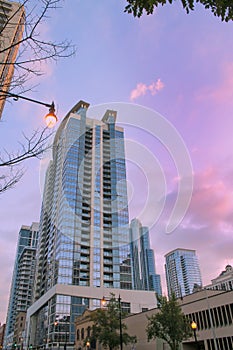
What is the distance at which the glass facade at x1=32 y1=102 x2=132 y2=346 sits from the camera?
85.4 m

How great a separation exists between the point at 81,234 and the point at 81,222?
155 inches

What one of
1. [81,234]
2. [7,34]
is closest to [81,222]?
[81,234]

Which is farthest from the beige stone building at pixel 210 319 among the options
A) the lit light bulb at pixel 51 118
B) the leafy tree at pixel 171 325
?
the lit light bulb at pixel 51 118

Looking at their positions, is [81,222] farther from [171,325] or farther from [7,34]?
[7,34]

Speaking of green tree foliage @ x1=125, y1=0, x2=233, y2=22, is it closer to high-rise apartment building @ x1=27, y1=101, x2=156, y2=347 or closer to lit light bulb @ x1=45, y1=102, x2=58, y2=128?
lit light bulb @ x1=45, y1=102, x2=58, y2=128

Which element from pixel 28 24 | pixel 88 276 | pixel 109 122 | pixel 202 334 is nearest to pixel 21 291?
pixel 88 276

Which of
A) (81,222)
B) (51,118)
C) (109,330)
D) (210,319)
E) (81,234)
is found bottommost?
(109,330)

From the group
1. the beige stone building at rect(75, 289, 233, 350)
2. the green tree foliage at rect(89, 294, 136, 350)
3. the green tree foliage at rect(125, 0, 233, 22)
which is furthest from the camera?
the green tree foliage at rect(89, 294, 136, 350)

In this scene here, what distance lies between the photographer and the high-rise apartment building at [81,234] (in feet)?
274

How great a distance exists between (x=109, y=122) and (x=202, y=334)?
10076cm

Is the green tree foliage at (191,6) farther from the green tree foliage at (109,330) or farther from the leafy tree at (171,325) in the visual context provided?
the green tree foliage at (109,330)

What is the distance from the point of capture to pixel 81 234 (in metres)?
94.6

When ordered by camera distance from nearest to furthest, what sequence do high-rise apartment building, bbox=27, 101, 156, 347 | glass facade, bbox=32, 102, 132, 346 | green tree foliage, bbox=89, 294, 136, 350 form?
1. green tree foliage, bbox=89, 294, 136, 350
2. high-rise apartment building, bbox=27, 101, 156, 347
3. glass facade, bbox=32, 102, 132, 346

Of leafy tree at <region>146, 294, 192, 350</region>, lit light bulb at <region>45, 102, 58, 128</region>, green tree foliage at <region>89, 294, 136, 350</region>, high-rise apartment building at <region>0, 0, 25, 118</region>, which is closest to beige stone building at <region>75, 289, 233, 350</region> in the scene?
leafy tree at <region>146, 294, 192, 350</region>
